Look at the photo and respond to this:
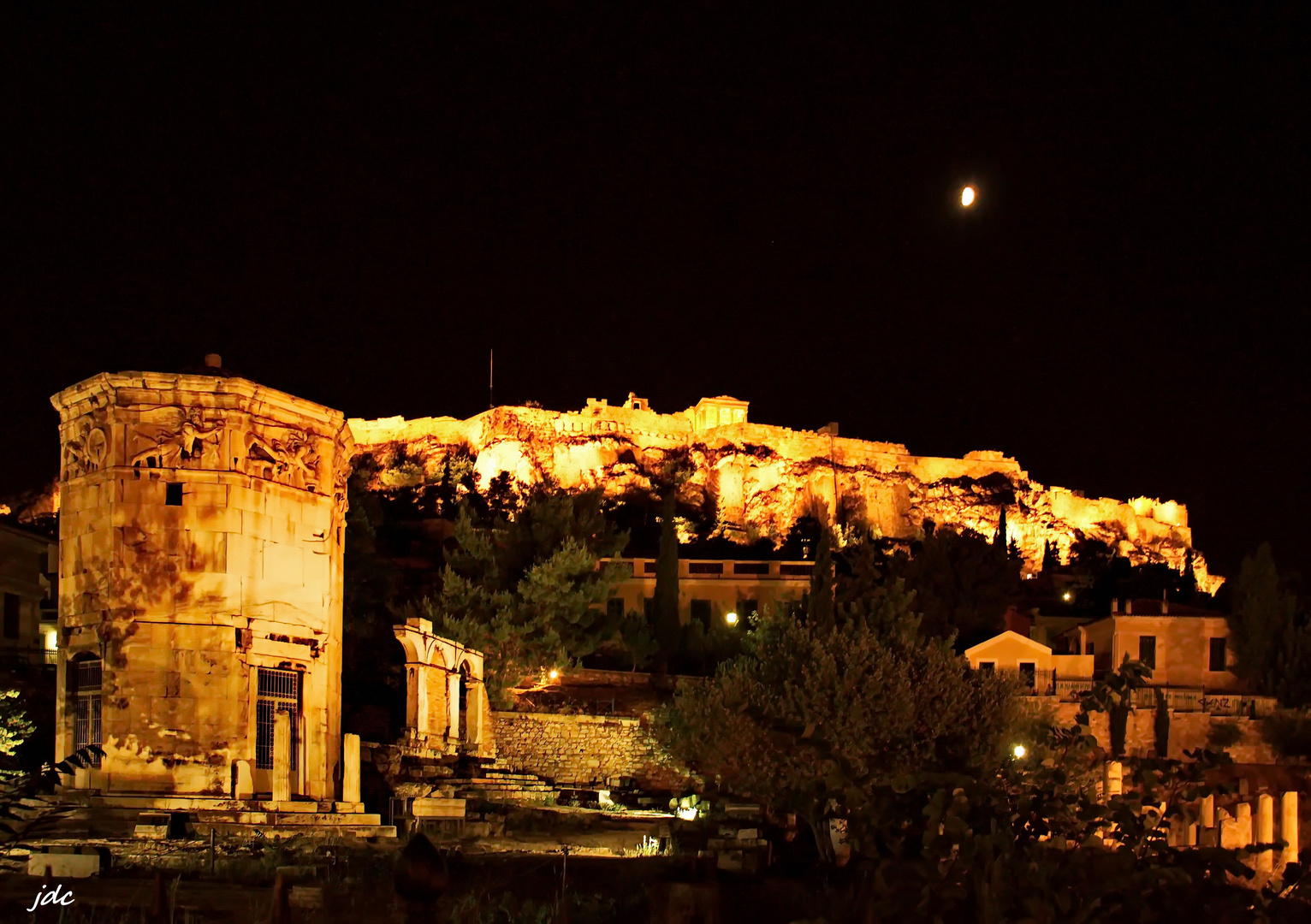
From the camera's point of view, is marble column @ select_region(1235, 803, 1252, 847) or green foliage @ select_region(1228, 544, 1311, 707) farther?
green foliage @ select_region(1228, 544, 1311, 707)

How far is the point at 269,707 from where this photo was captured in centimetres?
1634

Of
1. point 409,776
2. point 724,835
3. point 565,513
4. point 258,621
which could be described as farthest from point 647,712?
point 258,621

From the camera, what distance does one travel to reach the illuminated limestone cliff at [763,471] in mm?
76688

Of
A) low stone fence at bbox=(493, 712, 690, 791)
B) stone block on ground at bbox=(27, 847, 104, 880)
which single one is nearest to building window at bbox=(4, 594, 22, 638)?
low stone fence at bbox=(493, 712, 690, 791)

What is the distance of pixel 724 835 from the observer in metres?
17.0

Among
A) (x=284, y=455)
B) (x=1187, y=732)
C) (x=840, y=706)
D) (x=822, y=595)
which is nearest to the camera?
(x=284, y=455)

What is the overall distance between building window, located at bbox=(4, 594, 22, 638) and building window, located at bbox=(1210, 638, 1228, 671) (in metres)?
33.7

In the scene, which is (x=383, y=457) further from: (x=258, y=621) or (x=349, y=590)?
(x=258, y=621)

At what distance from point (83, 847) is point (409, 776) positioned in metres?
9.68

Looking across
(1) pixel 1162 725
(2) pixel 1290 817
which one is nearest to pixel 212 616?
(2) pixel 1290 817

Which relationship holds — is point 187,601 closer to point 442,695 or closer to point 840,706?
point 442,695

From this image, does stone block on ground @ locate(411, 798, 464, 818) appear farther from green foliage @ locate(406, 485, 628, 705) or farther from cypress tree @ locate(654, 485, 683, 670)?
cypress tree @ locate(654, 485, 683, 670)

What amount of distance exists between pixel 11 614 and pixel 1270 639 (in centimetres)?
3448

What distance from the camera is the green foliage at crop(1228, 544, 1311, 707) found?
3684 centimetres
